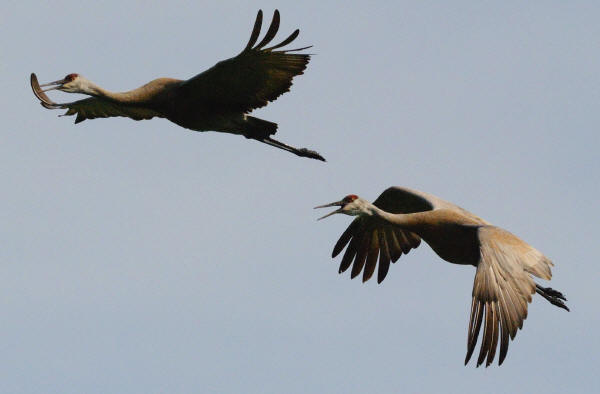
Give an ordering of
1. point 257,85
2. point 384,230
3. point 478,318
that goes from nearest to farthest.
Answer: point 478,318, point 257,85, point 384,230

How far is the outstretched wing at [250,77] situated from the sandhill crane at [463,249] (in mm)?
1236

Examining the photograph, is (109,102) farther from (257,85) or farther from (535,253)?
(535,253)

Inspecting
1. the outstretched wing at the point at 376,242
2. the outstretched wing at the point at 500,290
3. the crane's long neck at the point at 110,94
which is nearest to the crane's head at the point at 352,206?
the outstretched wing at the point at 376,242

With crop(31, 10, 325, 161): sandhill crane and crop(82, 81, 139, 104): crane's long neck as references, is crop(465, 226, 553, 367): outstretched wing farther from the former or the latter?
crop(82, 81, 139, 104): crane's long neck

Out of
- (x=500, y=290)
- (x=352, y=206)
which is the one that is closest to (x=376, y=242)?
(x=352, y=206)

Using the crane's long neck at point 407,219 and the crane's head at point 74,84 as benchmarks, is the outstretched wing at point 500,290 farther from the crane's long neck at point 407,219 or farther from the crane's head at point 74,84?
the crane's head at point 74,84

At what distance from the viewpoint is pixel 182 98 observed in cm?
1324

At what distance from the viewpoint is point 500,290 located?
1124 cm

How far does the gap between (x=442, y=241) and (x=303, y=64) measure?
80.0 inches

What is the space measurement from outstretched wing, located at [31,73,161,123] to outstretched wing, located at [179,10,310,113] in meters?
1.05

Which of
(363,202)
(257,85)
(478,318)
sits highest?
(257,85)

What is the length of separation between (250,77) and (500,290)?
3222 millimetres

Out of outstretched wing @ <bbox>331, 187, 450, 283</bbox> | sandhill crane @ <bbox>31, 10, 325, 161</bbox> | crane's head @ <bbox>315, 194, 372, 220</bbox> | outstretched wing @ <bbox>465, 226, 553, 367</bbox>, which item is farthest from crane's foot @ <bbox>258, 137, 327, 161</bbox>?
outstretched wing @ <bbox>465, 226, 553, 367</bbox>

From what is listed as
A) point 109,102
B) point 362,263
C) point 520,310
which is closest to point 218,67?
point 109,102
